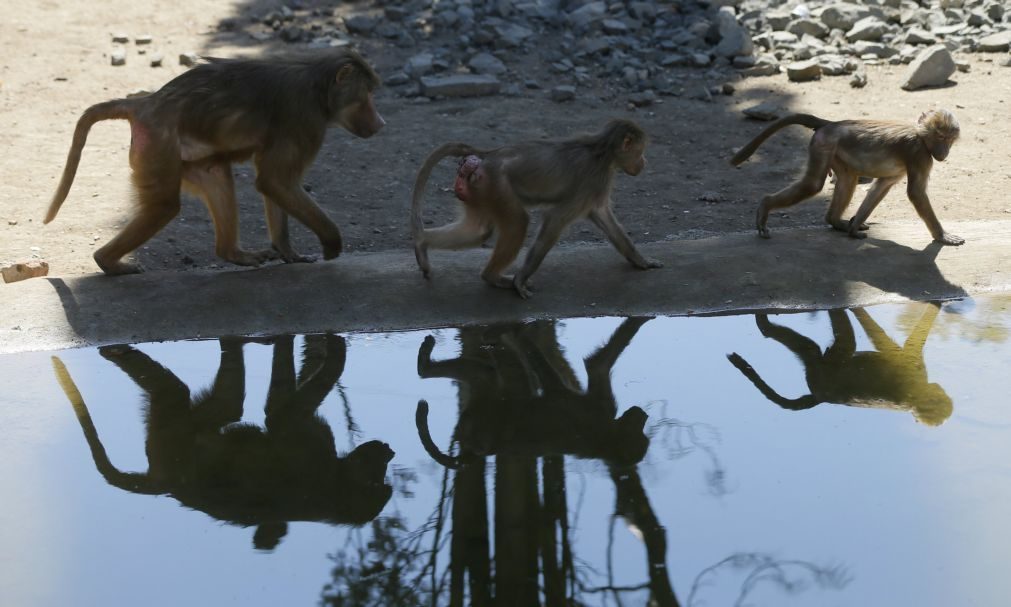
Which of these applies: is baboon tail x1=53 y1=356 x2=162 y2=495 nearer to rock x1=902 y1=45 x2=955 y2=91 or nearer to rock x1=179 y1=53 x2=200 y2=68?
rock x1=179 y1=53 x2=200 y2=68

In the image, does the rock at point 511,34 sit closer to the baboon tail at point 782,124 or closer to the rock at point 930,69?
the rock at point 930,69

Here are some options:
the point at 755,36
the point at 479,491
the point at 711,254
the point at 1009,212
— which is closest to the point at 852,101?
the point at 755,36

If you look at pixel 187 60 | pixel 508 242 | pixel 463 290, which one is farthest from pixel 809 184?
pixel 187 60

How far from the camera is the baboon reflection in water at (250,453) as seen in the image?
4891mm

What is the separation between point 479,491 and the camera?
195 inches

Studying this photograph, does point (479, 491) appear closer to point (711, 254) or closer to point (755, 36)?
point (711, 254)

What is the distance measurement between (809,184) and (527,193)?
2.08 meters

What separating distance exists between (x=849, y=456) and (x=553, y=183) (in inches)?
110

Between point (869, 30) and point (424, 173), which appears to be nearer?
point (424, 173)

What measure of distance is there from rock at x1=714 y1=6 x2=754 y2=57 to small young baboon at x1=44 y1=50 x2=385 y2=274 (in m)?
6.54

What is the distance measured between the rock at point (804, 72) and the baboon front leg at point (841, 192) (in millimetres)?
→ 4473

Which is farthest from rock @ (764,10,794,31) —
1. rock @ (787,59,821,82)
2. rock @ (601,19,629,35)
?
rock @ (601,19,629,35)

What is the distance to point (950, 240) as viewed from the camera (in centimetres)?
766

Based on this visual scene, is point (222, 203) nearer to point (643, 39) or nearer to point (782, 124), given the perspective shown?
point (782, 124)
